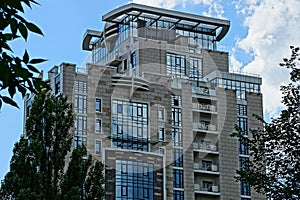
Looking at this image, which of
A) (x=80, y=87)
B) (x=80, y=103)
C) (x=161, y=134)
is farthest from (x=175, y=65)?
(x=80, y=103)

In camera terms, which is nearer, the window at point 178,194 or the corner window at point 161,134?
the window at point 178,194

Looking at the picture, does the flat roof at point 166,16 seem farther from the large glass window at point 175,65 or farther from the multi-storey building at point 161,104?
the large glass window at point 175,65

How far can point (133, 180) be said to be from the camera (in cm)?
6203

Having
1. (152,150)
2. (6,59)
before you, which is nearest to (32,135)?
(6,59)

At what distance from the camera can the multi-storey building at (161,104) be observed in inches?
2517

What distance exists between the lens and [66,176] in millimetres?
27031

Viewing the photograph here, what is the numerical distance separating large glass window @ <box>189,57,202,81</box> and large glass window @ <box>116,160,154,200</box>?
592 inches

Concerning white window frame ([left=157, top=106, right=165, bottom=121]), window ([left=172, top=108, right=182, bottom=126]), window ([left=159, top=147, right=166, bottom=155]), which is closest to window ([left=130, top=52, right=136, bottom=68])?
white window frame ([left=157, top=106, right=165, bottom=121])

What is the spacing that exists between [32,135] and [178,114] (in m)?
42.3

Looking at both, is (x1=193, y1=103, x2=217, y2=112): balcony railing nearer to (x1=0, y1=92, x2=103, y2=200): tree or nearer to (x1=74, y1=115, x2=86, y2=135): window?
(x1=74, y1=115, x2=86, y2=135): window

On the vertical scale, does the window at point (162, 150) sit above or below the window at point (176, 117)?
below

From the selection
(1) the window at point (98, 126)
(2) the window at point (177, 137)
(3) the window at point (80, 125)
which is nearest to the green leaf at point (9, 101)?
(3) the window at point (80, 125)

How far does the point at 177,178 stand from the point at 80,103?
11.5 m

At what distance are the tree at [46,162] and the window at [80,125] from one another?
34397 mm
